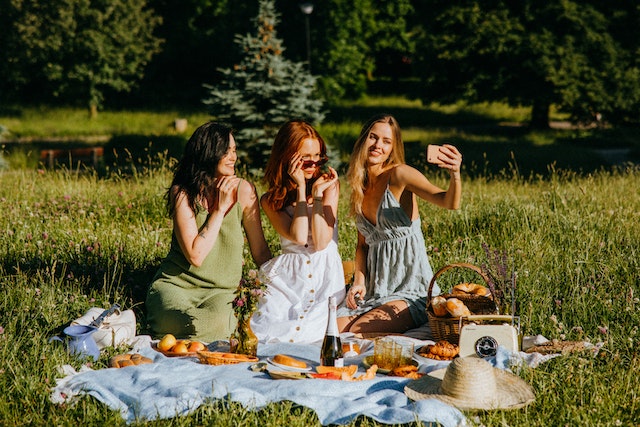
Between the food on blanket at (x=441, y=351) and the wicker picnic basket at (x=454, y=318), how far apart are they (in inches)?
4.4

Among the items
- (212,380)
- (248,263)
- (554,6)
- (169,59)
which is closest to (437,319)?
(212,380)

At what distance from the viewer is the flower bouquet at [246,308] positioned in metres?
4.45

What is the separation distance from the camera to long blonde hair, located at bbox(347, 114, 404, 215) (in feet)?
17.9

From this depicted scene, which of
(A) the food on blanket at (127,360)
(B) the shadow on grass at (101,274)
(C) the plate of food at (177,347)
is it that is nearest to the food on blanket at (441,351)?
(C) the plate of food at (177,347)

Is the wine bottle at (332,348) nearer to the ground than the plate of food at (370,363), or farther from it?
farther from it

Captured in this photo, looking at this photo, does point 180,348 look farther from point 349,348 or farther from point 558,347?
point 558,347

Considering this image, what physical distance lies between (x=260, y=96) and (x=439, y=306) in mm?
9361

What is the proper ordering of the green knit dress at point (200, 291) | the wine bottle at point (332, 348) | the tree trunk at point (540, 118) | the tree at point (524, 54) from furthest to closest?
1. the tree trunk at point (540, 118)
2. the tree at point (524, 54)
3. the green knit dress at point (200, 291)
4. the wine bottle at point (332, 348)

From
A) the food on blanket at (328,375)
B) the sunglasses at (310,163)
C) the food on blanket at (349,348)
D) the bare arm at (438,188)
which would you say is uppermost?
the sunglasses at (310,163)

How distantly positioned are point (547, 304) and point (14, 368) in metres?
3.61

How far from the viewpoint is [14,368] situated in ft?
13.9

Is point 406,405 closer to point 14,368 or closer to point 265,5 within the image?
point 14,368

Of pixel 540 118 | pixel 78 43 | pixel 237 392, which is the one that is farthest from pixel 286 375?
pixel 78 43

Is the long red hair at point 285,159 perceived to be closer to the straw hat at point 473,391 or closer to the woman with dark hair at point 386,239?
the woman with dark hair at point 386,239
